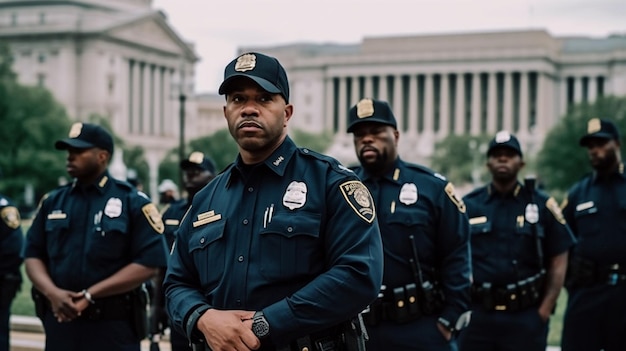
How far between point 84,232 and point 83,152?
525 millimetres

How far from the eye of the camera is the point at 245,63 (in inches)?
161

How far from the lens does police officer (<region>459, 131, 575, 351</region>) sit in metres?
7.19

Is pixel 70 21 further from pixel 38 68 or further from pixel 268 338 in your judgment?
pixel 268 338

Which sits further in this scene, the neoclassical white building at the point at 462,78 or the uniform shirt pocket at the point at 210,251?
the neoclassical white building at the point at 462,78

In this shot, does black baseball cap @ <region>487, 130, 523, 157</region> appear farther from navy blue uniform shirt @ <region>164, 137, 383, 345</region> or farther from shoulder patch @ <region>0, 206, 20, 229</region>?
shoulder patch @ <region>0, 206, 20, 229</region>

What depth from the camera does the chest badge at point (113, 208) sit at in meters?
6.55

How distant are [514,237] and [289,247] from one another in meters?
3.61

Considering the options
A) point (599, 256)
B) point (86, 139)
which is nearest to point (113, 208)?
point (86, 139)

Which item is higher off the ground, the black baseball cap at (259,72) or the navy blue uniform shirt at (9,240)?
the black baseball cap at (259,72)

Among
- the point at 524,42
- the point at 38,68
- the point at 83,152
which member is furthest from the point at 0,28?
the point at 83,152

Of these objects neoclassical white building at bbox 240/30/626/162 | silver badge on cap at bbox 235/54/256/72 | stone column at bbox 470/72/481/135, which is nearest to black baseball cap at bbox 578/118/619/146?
silver badge on cap at bbox 235/54/256/72

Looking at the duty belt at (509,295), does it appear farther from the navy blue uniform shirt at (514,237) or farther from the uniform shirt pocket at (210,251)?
the uniform shirt pocket at (210,251)

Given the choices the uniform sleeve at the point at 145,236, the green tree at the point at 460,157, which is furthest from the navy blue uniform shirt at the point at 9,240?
the green tree at the point at 460,157

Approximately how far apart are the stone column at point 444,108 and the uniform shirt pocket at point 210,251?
341ft
